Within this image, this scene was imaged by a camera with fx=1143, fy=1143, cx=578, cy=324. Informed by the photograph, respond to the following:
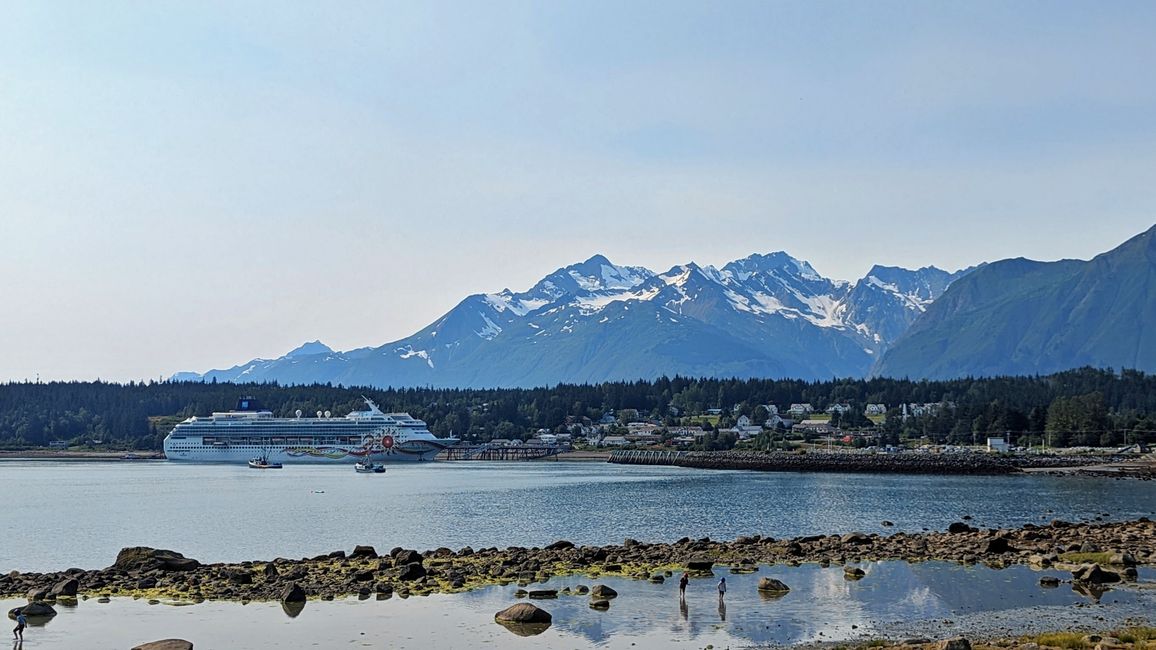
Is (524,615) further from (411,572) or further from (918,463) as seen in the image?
(918,463)

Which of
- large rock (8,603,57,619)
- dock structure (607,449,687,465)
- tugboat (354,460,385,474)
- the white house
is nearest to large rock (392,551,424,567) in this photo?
large rock (8,603,57,619)

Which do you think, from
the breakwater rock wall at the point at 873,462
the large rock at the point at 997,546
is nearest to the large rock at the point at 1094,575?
the large rock at the point at 997,546

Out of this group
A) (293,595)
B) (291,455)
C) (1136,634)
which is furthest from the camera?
(291,455)

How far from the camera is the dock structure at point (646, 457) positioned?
154 m

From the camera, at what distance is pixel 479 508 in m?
74.1

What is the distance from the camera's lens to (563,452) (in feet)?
597

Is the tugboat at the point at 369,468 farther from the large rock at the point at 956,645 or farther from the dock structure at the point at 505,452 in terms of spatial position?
the large rock at the point at 956,645

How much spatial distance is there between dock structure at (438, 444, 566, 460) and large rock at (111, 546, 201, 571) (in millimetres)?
134655

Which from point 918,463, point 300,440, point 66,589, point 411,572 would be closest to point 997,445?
point 918,463

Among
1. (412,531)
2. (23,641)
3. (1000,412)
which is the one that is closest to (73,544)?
(412,531)

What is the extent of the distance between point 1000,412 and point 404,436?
82.9 metres

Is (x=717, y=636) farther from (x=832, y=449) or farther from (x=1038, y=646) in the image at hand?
(x=832, y=449)

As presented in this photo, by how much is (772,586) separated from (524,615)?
8764mm

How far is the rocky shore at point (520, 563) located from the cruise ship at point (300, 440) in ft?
386
